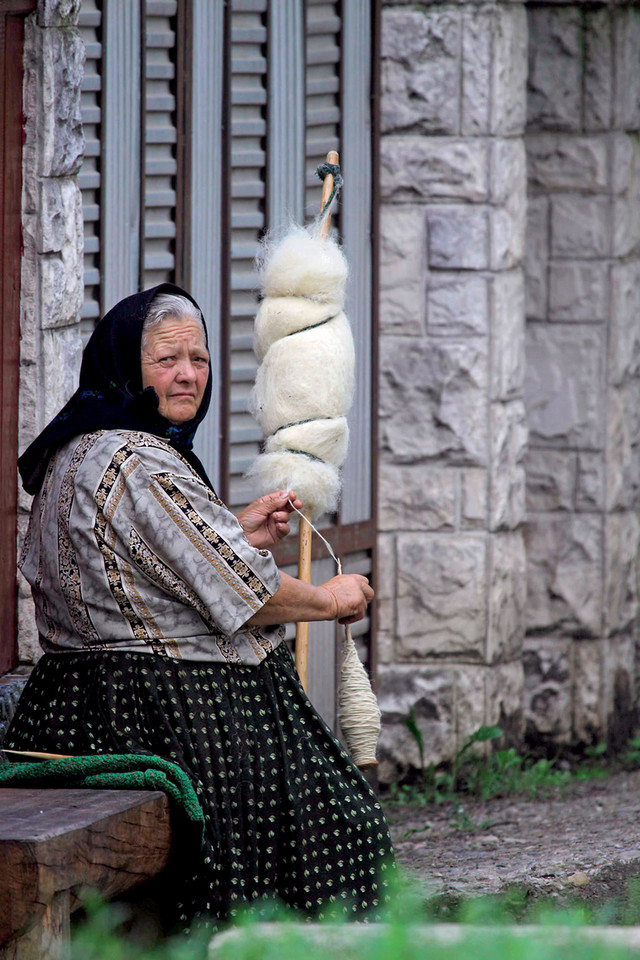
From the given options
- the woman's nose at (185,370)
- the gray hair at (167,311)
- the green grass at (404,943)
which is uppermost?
the gray hair at (167,311)

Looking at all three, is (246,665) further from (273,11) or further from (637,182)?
(637,182)

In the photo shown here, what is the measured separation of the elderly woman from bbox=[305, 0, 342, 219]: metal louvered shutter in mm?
1756

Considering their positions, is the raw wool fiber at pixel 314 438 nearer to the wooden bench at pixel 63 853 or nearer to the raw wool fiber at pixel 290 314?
the raw wool fiber at pixel 290 314

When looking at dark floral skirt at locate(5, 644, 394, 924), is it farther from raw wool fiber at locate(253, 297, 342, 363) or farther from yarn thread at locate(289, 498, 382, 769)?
raw wool fiber at locate(253, 297, 342, 363)

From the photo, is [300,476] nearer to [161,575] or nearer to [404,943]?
[161,575]

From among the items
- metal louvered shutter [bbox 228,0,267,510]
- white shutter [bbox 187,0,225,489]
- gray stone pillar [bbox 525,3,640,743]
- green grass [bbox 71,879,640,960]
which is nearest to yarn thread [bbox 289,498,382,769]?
white shutter [bbox 187,0,225,489]

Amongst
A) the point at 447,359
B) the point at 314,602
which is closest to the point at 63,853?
the point at 314,602

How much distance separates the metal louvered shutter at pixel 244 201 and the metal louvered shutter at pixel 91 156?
65 cm

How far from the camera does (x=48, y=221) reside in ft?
12.1

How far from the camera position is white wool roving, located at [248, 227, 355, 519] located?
11.6 ft

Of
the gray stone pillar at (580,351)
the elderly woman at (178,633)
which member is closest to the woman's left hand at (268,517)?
Result: the elderly woman at (178,633)

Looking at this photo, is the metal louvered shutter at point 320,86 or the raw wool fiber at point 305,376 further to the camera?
the metal louvered shutter at point 320,86

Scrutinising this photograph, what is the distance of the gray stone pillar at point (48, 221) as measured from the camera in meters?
3.67

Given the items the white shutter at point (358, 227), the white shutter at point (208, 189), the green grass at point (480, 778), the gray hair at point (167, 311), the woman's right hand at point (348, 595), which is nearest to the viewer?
the gray hair at point (167, 311)
